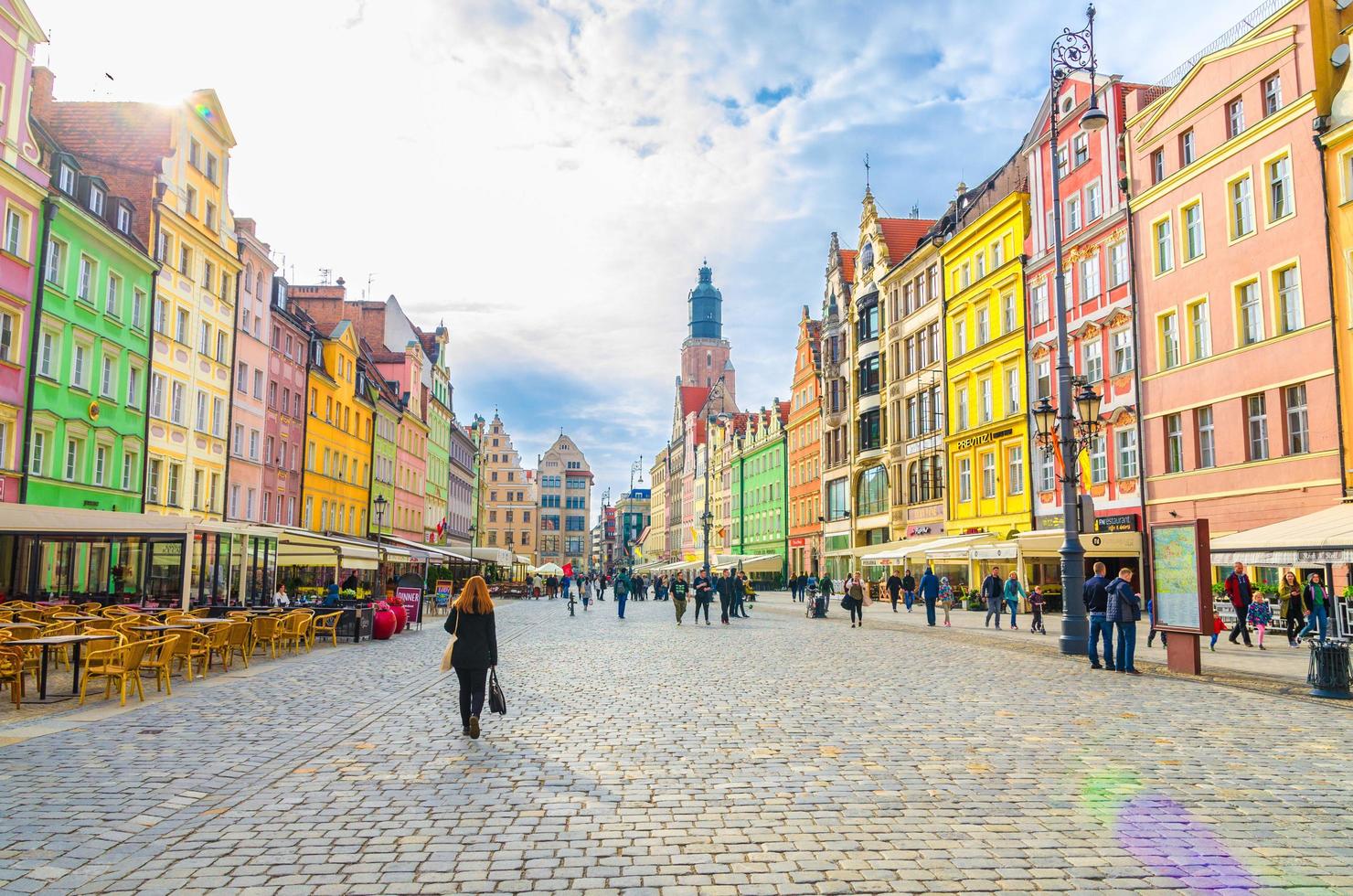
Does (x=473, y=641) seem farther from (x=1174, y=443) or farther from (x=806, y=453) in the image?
(x=806, y=453)

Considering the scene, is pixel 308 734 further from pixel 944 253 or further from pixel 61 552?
pixel 944 253

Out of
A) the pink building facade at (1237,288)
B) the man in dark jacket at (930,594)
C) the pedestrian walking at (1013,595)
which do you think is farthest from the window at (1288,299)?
the man in dark jacket at (930,594)

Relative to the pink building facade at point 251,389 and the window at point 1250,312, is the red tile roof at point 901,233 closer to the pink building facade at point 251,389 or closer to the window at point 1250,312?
the window at point 1250,312

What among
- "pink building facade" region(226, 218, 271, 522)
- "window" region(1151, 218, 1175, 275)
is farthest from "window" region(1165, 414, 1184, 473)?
Answer: "pink building facade" region(226, 218, 271, 522)

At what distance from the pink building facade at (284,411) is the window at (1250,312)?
35886 mm

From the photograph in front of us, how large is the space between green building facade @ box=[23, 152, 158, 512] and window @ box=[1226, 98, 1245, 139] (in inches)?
1277

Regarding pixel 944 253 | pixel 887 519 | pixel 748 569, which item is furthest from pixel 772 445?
pixel 944 253

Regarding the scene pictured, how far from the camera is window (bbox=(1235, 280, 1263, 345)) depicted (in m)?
27.7

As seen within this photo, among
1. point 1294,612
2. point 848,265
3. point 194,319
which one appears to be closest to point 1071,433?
point 1294,612

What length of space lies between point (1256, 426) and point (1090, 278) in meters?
10.1

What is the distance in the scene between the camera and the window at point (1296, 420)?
2597 centimetres

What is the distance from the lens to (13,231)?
26.0 meters

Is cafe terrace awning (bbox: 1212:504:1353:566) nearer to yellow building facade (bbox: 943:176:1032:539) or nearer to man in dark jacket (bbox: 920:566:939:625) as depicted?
man in dark jacket (bbox: 920:566:939:625)

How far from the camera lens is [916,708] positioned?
11.8 meters
